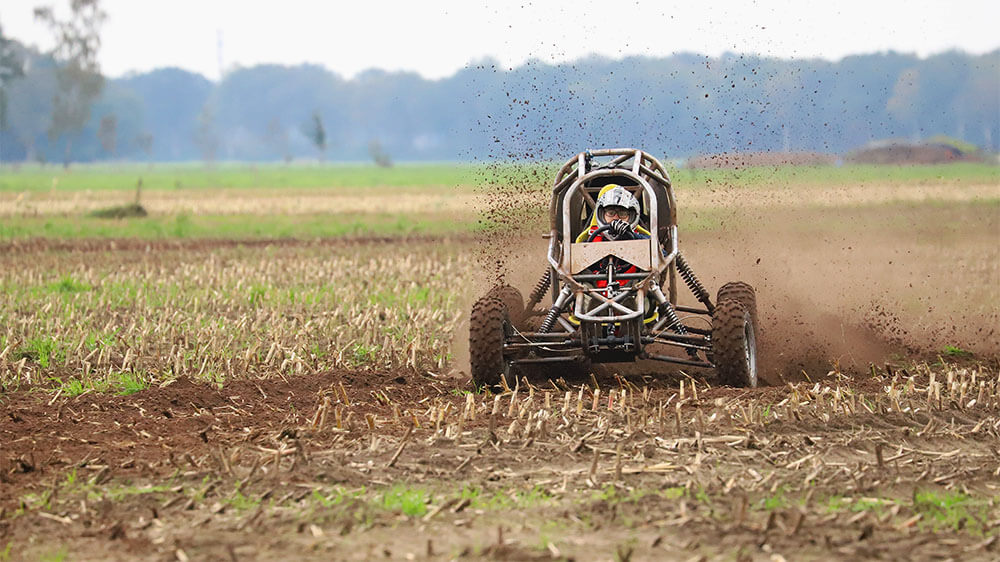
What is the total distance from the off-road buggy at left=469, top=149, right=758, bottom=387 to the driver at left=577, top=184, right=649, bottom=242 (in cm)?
4

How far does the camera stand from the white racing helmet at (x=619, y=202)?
1088cm

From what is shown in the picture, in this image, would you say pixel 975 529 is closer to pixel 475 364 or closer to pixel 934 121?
pixel 475 364

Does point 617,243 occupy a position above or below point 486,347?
above

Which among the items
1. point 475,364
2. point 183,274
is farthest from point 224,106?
point 475,364

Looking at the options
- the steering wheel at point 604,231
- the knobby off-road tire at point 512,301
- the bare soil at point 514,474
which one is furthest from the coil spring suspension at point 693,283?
the bare soil at point 514,474

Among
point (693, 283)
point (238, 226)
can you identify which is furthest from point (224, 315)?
point (238, 226)

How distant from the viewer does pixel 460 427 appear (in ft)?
26.2

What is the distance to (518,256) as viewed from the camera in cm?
1477

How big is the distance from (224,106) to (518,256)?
144 m

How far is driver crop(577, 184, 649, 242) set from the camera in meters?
10.8

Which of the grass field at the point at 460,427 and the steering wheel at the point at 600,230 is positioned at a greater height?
the steering wheel at the point at 600,230

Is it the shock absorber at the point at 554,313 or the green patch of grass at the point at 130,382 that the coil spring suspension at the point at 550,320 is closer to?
the shock absorber at the point at 554,313

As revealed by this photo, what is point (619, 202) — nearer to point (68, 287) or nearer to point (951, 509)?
point (951, 509)

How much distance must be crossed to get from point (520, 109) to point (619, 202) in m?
2.74
